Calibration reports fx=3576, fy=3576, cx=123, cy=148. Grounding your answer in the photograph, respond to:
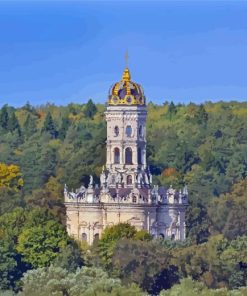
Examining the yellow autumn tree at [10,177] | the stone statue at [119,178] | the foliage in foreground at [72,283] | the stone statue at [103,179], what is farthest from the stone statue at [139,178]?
the yellow autumn tree at [10,177]

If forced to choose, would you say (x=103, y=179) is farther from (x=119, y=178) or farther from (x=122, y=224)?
(x=122, y=224)

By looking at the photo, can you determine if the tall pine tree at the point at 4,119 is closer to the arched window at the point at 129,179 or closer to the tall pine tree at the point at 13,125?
the tall pine tree at the point at 13,125

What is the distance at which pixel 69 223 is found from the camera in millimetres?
116125

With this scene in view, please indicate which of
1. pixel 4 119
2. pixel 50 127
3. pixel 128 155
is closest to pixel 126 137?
pixel 128 155

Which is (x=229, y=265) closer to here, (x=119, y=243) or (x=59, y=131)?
(x=119, y=243)

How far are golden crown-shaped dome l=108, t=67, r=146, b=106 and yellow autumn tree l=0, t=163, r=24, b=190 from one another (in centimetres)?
1506

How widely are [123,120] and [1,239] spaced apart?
21.1 feet

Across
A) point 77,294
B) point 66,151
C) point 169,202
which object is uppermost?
point 66,151

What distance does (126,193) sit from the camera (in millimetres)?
114188

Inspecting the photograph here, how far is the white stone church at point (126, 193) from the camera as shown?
114 metres

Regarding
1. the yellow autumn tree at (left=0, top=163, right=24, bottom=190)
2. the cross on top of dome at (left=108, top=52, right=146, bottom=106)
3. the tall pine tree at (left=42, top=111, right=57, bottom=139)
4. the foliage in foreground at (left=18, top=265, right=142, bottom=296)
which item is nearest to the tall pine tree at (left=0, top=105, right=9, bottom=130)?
the tall pine tree at (left=42, top=111, right=57, bottom=139)

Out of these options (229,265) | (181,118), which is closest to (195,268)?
(229,265)

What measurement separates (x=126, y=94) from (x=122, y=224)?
5345mm

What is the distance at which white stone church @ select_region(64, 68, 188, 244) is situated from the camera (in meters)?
114
